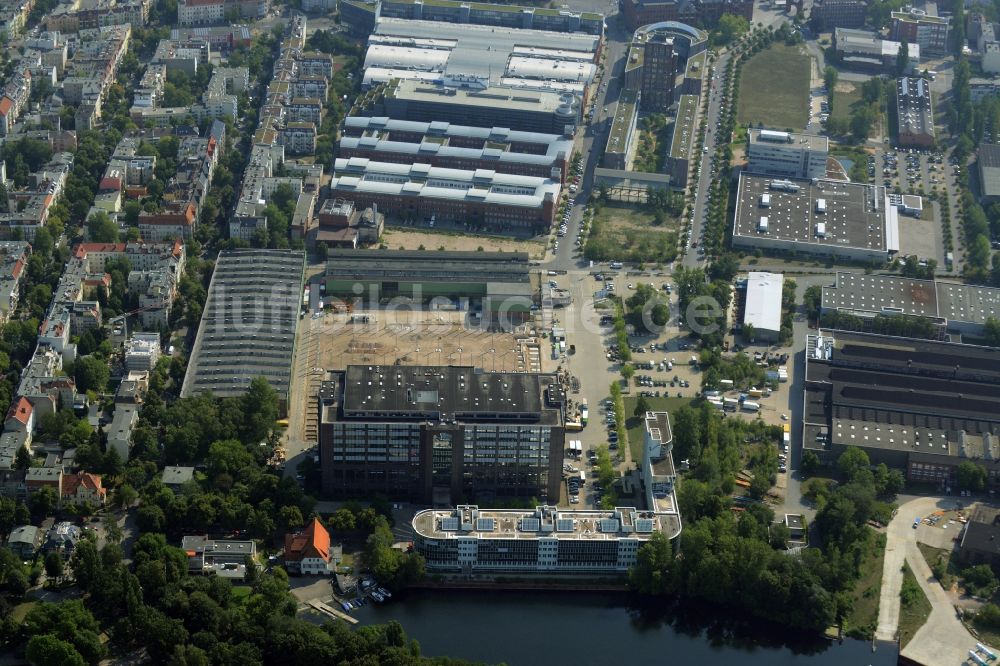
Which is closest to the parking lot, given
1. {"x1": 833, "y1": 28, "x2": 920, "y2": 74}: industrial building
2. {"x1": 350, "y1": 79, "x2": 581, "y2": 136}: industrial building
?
{"x1": 833, "y1": 28, "x2": 920, "y2": 74}: industrial building

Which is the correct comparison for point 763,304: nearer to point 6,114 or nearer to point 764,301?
point 764,301

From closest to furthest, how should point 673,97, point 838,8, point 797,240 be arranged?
1. point 797,240
2. point 673,97
3. point 838,8

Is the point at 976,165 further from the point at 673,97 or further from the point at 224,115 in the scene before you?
the point at 224,115

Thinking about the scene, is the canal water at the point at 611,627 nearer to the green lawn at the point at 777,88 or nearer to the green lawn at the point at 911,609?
the green lawn at the point at 911,609

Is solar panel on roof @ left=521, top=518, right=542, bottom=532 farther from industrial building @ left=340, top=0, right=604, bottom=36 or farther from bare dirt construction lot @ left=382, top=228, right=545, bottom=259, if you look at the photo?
industrial building @ left=340, top=0, right=604, bottom=36

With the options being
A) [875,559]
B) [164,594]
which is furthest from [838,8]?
[164,594]

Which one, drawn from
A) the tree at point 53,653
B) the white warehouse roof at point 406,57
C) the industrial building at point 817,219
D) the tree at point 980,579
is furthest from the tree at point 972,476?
the white warehouse roof at point 406,57
